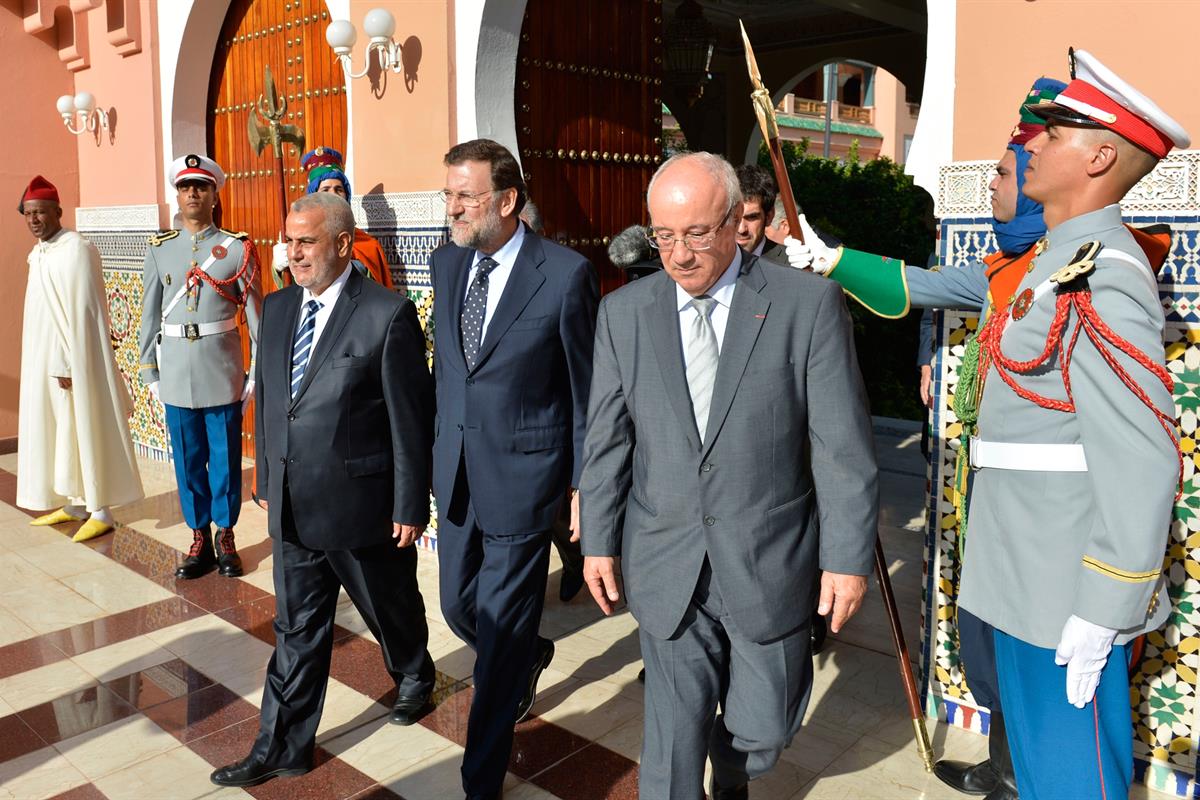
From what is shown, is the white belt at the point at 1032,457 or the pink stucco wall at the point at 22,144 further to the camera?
the pink stucco wall at the point at 22,144

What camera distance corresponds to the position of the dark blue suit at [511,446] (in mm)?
2600

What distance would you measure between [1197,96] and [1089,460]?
1.38 metres

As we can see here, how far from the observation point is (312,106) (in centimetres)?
526

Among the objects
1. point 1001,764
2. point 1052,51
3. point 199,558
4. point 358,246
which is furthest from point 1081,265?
point 199,558

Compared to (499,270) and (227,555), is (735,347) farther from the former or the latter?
(227,555)

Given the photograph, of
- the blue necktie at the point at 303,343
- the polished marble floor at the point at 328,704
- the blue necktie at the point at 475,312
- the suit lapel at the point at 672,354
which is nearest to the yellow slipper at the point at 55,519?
the polished marble floor at the point at 328,704

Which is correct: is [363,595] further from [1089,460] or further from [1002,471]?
[1089,460]

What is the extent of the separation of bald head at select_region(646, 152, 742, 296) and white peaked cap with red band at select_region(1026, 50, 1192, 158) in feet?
2.00

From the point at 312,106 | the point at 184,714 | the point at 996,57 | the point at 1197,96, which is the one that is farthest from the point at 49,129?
Result: the point at 1197,96

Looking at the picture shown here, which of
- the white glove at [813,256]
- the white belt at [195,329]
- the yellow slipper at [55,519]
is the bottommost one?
the yellow slipper at [55,519]

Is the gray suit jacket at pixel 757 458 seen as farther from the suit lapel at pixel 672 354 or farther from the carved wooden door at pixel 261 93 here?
the carved wooden door at pixel 261 93

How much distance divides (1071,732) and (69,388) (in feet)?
15.9

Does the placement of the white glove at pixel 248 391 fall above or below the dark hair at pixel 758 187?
below

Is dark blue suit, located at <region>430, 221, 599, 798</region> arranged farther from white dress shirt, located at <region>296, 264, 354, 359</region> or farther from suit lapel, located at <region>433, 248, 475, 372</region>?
white dress shirt, located at <region>296, 264, 354, 359</region>
